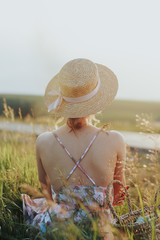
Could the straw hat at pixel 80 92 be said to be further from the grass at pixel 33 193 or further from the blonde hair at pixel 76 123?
the grass at pixel 33 193

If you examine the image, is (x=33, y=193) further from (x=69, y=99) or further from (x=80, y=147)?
(x=69, y=99)

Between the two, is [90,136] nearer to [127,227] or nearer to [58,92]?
[58,92]

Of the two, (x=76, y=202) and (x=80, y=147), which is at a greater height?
(x=80, y=147)

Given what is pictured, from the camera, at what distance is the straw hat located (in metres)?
1.95

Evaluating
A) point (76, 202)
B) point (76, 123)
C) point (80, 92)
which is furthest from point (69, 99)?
point (76, 202)

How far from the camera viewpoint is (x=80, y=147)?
1896mm

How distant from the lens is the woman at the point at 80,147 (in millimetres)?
1893

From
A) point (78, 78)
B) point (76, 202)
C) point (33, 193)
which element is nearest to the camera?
point (33, 193)

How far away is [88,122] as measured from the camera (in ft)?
6.63

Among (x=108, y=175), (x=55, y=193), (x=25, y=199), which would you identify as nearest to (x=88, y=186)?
(x=108, y=175)

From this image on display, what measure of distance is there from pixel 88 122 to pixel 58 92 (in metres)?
0.33

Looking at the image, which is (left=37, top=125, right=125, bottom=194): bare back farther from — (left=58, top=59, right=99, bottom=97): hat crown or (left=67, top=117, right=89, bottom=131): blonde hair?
(left=58, top=59, right=99, bottom=97): hat crown

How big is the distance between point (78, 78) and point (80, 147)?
0.46 m

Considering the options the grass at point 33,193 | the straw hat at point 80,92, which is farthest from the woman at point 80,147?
the grass at point 33,193
